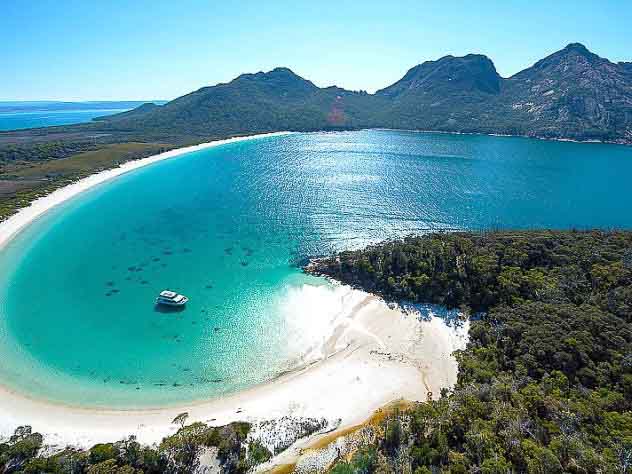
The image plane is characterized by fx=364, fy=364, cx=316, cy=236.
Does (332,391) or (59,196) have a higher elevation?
(59,196)

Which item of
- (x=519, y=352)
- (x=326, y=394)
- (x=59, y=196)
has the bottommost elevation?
(x=326, y=394)

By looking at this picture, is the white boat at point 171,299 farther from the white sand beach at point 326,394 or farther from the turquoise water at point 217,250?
the white sand beach at point 326,394

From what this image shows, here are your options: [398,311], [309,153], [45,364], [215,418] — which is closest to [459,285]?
[398,311]

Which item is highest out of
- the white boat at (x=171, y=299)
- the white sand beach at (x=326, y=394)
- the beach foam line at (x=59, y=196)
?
the beach foam line at (x=59, y=196)

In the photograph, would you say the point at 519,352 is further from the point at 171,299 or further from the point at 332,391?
the point at 171,299

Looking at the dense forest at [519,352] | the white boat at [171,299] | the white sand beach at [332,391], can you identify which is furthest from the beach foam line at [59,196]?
the dense forest at [519,352]

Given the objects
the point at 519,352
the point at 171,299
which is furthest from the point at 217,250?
the point at 519,352

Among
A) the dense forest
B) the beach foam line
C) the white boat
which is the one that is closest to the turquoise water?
the white boat
